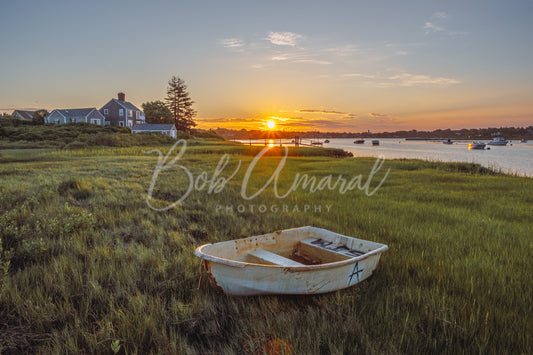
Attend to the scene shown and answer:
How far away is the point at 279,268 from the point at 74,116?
269ft

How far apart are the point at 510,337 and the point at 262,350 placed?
9.22 feet

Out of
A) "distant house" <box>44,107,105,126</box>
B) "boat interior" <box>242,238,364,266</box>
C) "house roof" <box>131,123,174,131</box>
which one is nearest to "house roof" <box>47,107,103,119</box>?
"distant house" <box>44,107,105,126</box>

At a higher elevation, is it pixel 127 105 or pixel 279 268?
pixel 127 105

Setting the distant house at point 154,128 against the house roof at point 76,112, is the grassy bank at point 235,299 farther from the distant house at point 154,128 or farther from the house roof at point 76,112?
the house roof at point 76,112

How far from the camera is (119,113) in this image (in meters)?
72.9

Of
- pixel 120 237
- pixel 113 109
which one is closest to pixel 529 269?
pixel 120 237

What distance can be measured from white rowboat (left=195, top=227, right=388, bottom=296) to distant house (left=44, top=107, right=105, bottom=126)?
7774 centimetres

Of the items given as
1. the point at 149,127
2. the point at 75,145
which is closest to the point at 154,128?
the point at 149,127

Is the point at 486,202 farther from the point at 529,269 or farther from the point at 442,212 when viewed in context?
the point at 529,269

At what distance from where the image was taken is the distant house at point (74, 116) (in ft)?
228

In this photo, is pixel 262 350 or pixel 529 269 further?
pixel 529 269

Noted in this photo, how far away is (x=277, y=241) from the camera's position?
5.81 meters

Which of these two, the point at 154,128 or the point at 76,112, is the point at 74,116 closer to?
the point at 76,112

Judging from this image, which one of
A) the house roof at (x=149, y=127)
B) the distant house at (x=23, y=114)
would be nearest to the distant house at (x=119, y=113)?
the house roof at (x=149, y=127)
